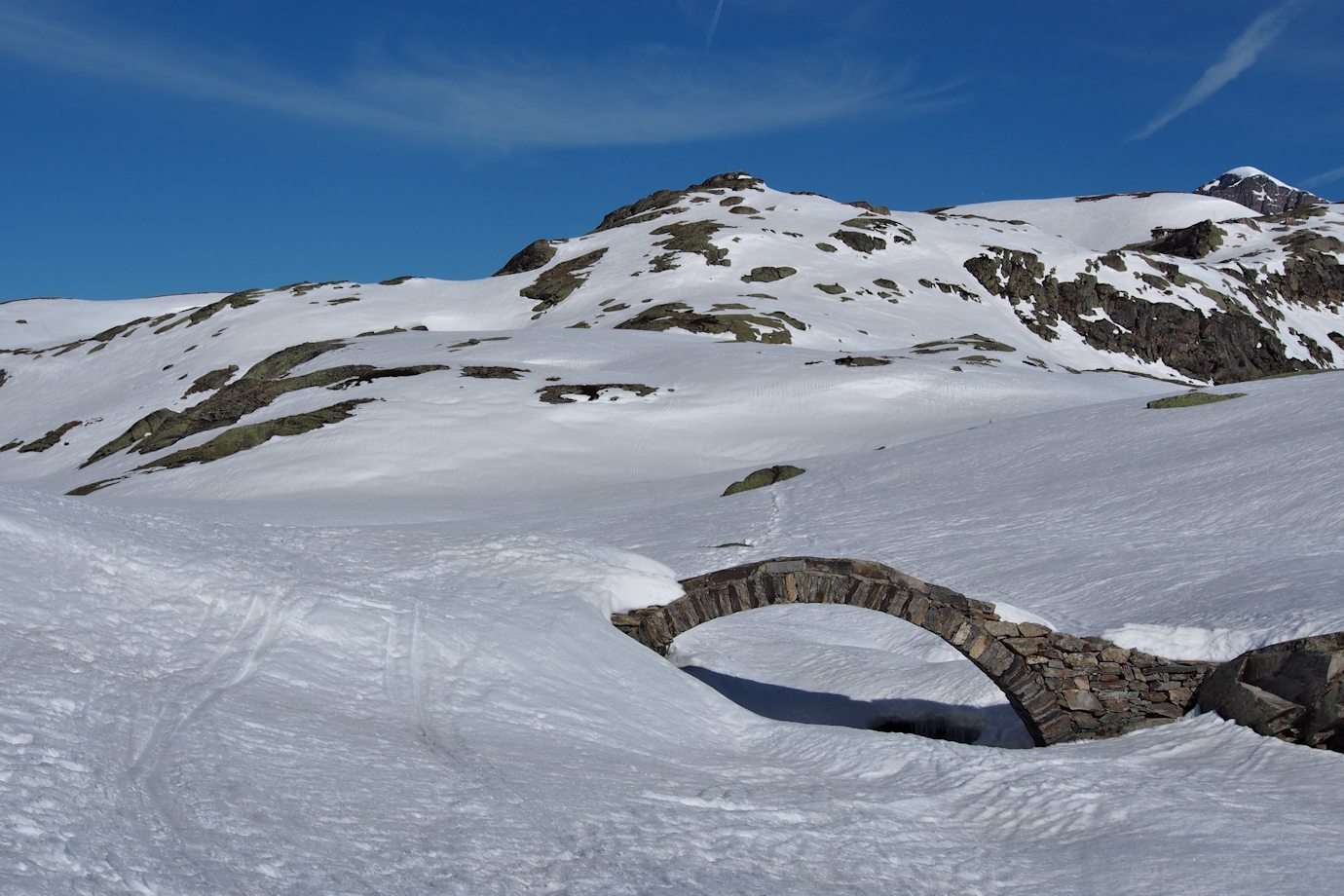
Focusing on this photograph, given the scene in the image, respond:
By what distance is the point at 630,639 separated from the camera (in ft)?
52.1

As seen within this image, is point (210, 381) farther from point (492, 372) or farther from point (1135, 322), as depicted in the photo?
point (1135, 322)

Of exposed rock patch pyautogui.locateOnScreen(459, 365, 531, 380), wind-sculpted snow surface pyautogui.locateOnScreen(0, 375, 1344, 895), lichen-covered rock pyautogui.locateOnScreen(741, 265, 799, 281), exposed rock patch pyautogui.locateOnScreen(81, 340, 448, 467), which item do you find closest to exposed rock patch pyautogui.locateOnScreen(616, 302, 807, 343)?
lichen-covered rock pyautogui.locateOnScreen(741, 265, 799, 281)

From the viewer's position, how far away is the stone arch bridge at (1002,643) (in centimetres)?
1428

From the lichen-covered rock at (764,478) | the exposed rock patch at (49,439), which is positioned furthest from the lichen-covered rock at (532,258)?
the lichen-covered rock at (764,478)

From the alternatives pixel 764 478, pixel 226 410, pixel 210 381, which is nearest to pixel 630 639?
pixel 764 478

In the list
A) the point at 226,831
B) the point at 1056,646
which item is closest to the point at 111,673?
the point at 226,831

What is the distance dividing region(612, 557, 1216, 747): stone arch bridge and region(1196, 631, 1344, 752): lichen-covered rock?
25.1 inches

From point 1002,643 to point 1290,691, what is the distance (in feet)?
11.4

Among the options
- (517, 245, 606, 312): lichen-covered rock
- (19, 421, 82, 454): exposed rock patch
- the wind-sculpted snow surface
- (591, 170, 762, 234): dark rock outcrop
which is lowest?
the wind-sculpted snow surface

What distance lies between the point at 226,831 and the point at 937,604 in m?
10.1

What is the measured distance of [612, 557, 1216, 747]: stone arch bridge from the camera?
1428 cm

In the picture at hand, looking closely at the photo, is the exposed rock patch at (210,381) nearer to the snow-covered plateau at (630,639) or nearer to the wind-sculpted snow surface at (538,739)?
the snow-covered plateau at (630,639)

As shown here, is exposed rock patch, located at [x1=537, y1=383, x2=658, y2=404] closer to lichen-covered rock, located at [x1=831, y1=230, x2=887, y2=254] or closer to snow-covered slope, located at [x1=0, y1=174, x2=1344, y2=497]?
snow-covered slope, located at [x1=0, y1=174, x2=1344, y2=497]

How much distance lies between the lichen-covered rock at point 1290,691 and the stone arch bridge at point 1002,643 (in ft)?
2.09
